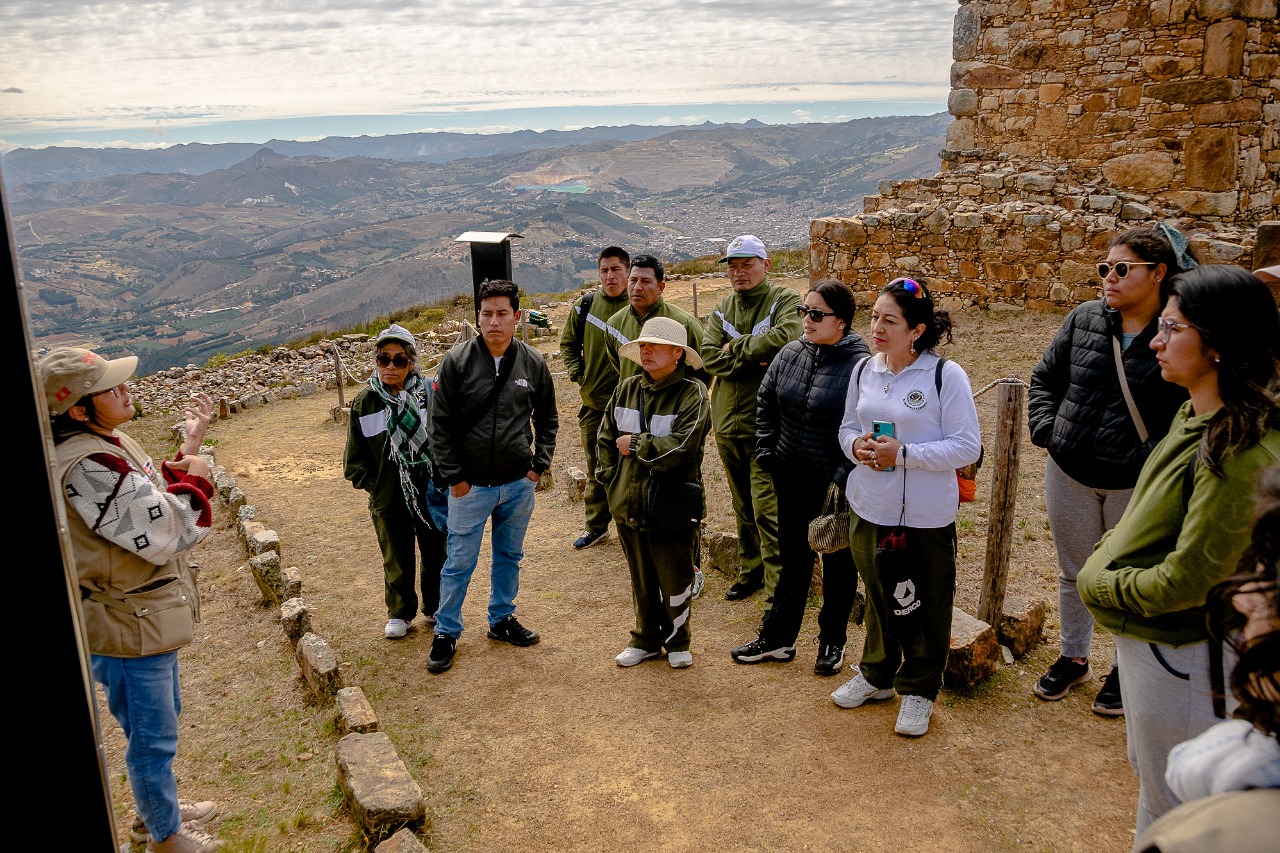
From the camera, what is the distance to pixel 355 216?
173m

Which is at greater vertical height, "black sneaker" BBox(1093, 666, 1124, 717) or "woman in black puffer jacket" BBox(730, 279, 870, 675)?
"woman in black puffer jacket" BBox(730, 279, 870, 675)

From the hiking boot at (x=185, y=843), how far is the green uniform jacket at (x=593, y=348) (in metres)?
3.90

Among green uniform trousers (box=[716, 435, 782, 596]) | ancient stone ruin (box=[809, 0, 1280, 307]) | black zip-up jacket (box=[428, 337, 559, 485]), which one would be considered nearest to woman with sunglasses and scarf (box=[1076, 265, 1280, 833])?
green uniform trousers (box=[716, 435, 782, 596])

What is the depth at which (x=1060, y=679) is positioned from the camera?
4223 millimetres

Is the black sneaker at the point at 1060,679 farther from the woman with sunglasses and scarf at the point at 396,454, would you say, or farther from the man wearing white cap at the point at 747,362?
the woman with sunglasses and scarf at the point at 396,454

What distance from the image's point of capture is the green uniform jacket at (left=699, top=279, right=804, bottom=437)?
531cm

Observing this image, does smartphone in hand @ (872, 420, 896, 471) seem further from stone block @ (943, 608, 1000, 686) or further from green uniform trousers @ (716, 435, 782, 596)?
green uniform trousers @ (716, 435, 782, 596)

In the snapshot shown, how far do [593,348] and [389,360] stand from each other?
189 centimetres

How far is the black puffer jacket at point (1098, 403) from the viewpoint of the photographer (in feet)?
11.9

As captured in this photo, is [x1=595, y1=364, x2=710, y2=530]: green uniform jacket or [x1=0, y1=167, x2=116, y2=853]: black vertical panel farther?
[x1=595, y1=364, x2=710, y2=530]: green uniform jacket

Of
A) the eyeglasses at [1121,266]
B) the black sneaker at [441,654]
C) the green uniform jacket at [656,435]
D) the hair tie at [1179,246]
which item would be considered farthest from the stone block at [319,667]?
the hair tie at [1179,246]

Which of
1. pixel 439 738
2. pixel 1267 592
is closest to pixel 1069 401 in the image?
pixel 1267 592

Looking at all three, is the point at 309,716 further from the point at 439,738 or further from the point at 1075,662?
the point at 1075,662

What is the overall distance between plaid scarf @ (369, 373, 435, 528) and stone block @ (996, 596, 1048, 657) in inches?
141
